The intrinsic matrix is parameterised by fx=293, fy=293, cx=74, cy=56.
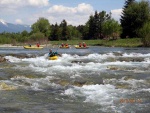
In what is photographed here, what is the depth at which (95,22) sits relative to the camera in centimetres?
10238

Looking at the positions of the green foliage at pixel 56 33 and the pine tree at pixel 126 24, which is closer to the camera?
the pine tree at pixel 126 24

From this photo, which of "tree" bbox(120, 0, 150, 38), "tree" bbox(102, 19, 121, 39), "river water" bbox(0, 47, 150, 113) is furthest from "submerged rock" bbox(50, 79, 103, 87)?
"tree" bbox(102, 19, 121, 39)

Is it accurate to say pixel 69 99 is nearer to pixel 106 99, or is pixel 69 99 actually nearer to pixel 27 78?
pixel 106 99

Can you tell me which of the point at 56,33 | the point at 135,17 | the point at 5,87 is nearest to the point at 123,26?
the point at 135,17

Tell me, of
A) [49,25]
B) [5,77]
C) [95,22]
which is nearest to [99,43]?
[95,22]

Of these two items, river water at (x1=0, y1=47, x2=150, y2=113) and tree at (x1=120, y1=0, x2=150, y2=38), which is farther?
tree at (x1=120, y1=0, x2=150, y2=38)

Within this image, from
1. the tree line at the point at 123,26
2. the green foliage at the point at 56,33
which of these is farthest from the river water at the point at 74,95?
the green foliage at the point at 56,33

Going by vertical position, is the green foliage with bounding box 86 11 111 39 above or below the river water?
above

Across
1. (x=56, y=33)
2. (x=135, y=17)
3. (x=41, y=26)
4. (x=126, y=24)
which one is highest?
(x=135, y=17)

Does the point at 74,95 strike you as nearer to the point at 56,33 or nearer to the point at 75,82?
the point at 75,82

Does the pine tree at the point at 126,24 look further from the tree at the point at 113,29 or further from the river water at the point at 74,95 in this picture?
the river water at the point at 74,95

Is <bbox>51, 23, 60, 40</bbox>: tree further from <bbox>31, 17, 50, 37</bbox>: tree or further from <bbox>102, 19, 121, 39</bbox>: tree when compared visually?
<bbox>102, 19, 121, 39</bbox>: tree

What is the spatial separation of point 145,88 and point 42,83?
16.6 ft

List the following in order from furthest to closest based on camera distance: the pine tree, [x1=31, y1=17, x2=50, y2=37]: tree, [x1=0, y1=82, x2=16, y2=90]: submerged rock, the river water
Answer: [x1=31, y1=17, x2=50, y2=37]: tree, the pine tree, [x1=0, y1=82, x2=16, y2=90]: submerged rock, the river water
